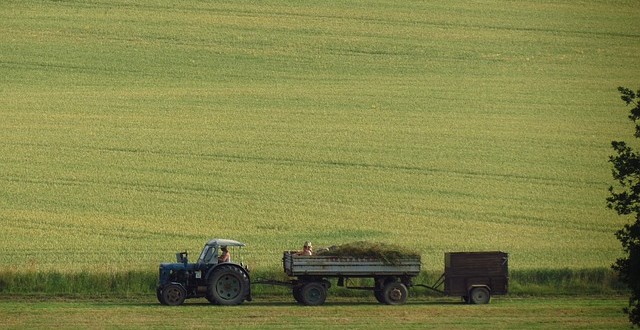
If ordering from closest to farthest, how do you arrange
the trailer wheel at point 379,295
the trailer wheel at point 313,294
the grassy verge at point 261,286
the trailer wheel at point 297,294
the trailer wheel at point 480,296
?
1. the trailer wheel at point 313,294
2. the trailer wheel at point 297,294
3. the trailer wheel at point 379,295
4. the trailer wheel at point 480,296
5. the grassy verge at point 261,286

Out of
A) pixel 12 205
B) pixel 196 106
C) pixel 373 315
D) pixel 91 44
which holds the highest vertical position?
pixel 91 44

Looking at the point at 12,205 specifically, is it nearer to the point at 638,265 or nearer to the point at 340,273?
the point at 340,273

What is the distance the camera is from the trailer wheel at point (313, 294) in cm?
3403

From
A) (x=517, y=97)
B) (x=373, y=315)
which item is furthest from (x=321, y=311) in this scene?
(x=517, y=97)

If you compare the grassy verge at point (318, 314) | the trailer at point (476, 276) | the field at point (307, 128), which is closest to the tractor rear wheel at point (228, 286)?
the grassy verge at point (318, 314)

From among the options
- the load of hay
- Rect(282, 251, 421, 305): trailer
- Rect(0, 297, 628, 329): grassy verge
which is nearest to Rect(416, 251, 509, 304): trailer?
Rect(0, 297, 628, 329): grassy verge

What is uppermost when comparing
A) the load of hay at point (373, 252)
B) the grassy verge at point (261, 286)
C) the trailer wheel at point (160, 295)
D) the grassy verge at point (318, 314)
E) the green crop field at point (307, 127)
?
the green crop field at point (307, 127)

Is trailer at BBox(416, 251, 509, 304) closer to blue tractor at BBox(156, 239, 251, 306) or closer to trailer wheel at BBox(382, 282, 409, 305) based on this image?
trailer wheel at BBox(382, 282, 409, 305)

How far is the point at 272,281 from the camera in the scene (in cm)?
3491

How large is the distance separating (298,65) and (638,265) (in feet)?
156

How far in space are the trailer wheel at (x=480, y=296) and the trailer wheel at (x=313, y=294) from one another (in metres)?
3.96

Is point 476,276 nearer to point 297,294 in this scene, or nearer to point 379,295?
point 379,295

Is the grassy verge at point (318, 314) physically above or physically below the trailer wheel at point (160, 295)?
below

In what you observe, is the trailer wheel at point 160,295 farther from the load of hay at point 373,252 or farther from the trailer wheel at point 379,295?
the trailer wheel at point 379,295
